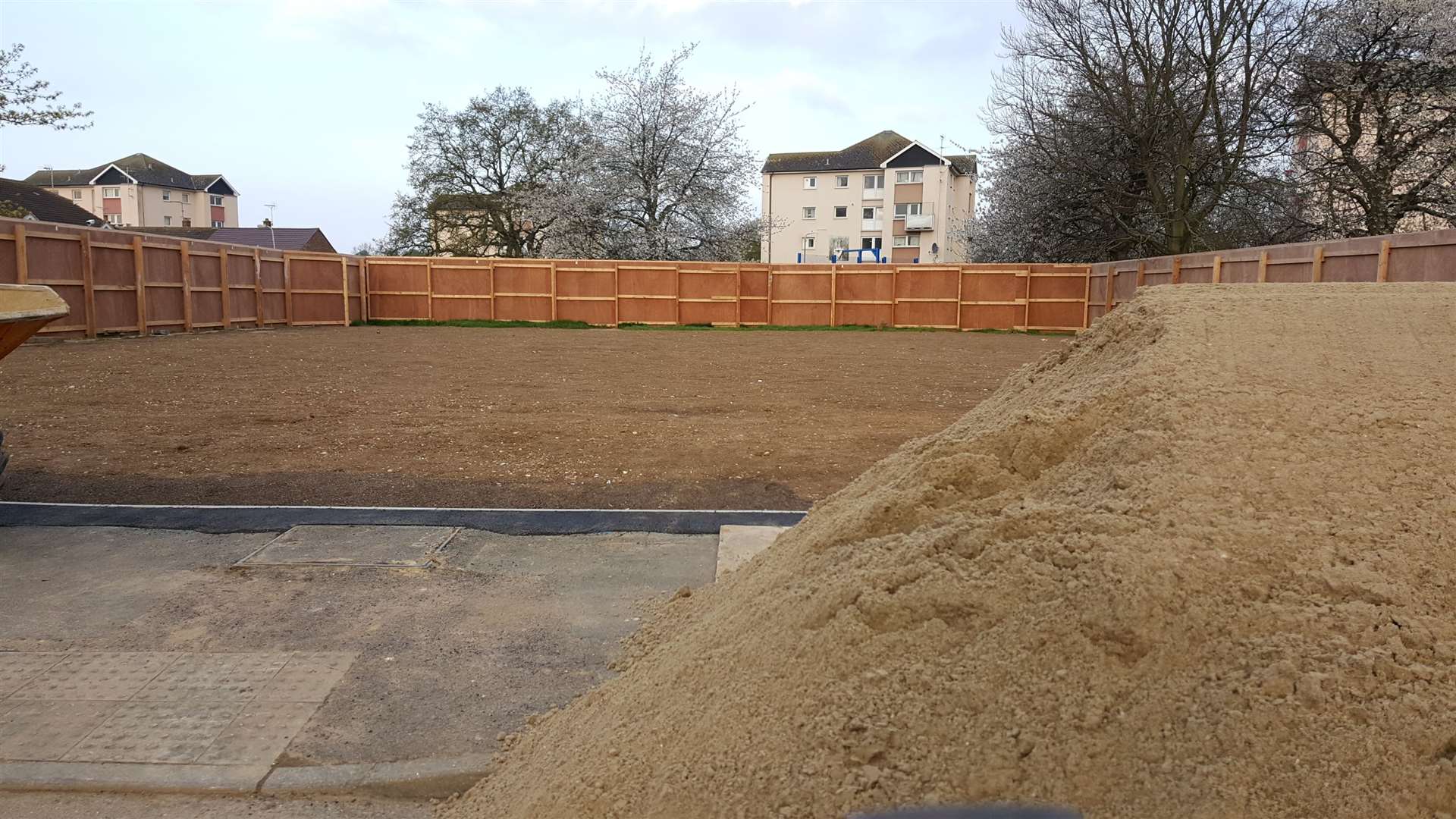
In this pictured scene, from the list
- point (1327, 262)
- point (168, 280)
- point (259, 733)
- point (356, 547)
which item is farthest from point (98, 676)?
point (168, 280)

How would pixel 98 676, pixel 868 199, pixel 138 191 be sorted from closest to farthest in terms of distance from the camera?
pixel 98 676, pixel 868 199, pixel 138 191

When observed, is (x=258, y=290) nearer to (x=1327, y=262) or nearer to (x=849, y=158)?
(x=1327, y=262)

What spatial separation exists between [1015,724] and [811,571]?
883 millimetres

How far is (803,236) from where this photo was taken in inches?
2608

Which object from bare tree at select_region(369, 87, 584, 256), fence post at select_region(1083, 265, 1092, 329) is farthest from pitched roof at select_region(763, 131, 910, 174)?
fence post at select_region(1083, 265, 1092, 329)

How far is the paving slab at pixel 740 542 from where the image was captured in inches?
185

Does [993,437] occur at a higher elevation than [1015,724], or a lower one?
higher

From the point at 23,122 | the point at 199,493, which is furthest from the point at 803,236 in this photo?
the point at 199,493

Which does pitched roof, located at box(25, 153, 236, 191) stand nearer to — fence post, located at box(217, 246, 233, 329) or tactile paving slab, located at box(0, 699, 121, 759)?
fence post, located at box(217, 246, 233, 329)

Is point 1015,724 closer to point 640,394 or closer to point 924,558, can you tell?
point 924,558

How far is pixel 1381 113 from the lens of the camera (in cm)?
1880

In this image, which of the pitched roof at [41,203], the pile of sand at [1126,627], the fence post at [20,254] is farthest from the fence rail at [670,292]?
the pile of sand at [1126,627]

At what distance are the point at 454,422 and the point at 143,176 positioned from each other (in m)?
81.8

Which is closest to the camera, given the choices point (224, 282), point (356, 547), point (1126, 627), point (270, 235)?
point (1126, 627)
